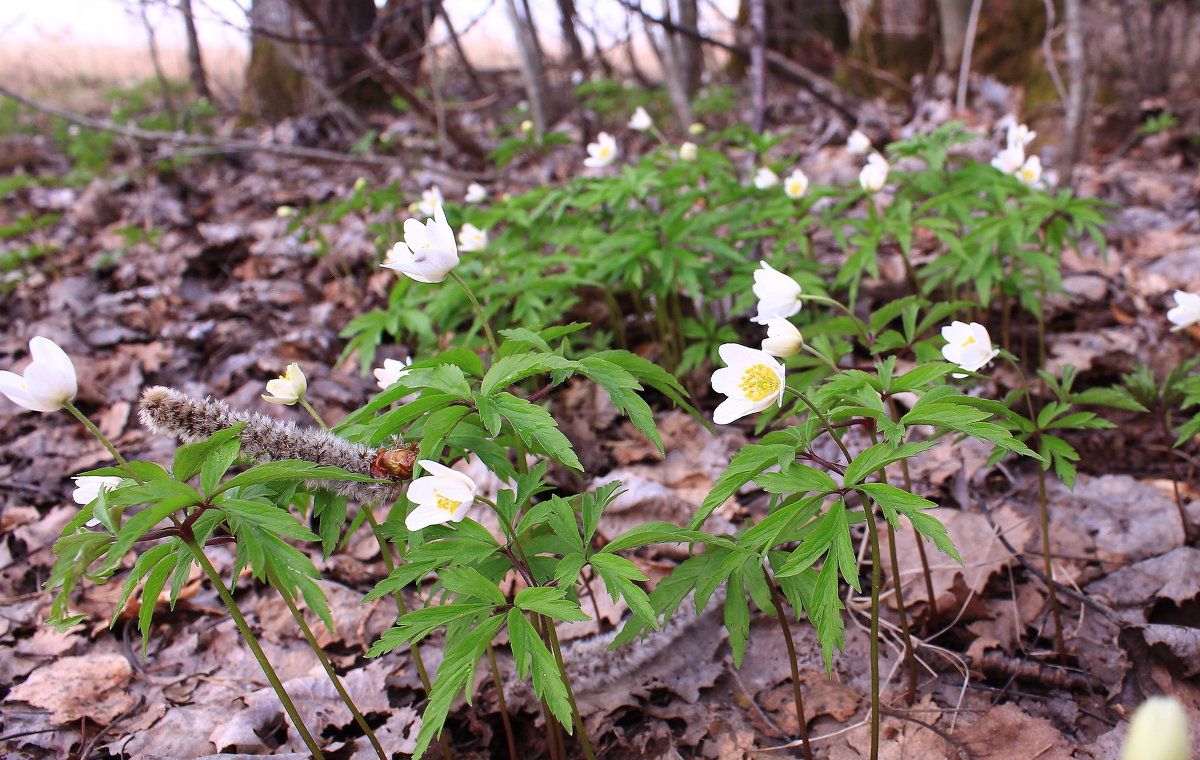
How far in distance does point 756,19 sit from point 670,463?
11.6 feet

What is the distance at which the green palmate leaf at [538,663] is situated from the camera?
4.09 ft

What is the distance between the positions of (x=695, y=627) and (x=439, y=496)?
1.13 m

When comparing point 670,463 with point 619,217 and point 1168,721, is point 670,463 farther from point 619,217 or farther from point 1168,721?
point 1168,721

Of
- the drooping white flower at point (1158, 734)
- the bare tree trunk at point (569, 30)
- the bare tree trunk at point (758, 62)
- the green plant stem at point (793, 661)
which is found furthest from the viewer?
the bare tree trunk at point (569, 30)

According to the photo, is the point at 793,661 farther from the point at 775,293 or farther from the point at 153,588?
the point at 153,588

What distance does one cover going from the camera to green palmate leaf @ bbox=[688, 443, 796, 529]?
1.43 m

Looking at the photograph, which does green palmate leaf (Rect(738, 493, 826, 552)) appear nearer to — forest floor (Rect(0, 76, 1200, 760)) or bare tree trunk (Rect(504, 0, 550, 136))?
forest floor (Rect(0, 76, 1200, 760))

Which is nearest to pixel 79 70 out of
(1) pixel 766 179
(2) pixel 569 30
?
(2) pixel 569 30

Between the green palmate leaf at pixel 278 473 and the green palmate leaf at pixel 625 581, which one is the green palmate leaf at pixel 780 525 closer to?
the green palmate leaf at pixel 625 581

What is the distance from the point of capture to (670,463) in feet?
10.1

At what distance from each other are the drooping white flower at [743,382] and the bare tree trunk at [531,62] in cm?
474

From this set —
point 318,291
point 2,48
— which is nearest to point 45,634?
point 318,291

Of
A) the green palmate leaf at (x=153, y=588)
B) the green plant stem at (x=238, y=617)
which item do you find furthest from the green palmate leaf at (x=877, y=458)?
the green palmate leaf at (x=153, y=588)

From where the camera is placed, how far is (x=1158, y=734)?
0.63 meters
